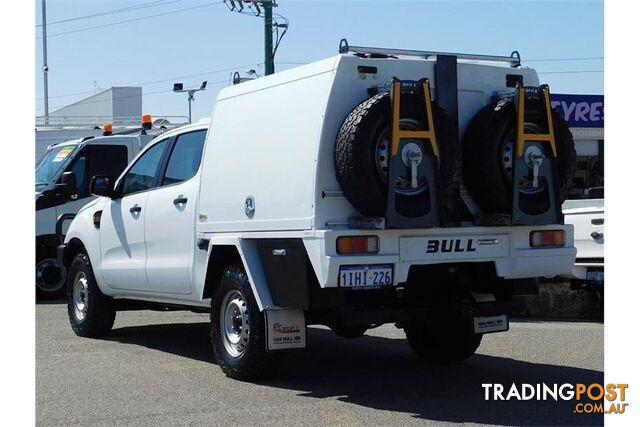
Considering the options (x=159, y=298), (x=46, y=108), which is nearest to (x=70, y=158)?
(x=159, y=298)

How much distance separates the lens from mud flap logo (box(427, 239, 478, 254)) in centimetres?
693

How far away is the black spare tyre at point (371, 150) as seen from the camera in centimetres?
657

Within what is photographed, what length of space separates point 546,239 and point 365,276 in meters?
1.67

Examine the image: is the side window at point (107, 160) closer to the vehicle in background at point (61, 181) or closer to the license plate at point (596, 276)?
the vehicle in background at point (61, 181)

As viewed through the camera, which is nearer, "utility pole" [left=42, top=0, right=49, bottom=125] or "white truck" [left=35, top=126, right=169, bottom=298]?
"white truck" [left=35, top=126, right=169, bottom=298]

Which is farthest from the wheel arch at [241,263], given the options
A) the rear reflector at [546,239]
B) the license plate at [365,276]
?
the rear reflector at [546,239]

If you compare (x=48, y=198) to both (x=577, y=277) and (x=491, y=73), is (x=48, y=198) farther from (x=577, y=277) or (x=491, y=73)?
(x=491, y=73)

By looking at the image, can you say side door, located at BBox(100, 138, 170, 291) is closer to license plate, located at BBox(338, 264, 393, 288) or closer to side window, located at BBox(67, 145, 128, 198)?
license plate, located at BBox(338, 264, 393, 288)

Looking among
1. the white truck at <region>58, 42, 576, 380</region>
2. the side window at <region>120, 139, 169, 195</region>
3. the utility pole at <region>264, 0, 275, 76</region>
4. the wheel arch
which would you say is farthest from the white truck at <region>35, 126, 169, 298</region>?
the utility pole at <region>264, 0, 275, 76</region>

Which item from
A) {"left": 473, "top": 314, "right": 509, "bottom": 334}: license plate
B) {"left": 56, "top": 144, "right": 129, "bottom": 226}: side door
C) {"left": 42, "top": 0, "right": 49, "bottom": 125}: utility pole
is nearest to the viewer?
{"left": 473, "top": 314, "right": 509, "bottom": 334}: license plate

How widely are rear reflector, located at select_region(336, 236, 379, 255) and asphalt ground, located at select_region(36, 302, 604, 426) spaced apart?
3.68 feet

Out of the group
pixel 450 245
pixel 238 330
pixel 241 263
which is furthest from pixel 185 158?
pixel 450 245

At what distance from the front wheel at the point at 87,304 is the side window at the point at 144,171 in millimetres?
1192

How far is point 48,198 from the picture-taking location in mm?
14703
